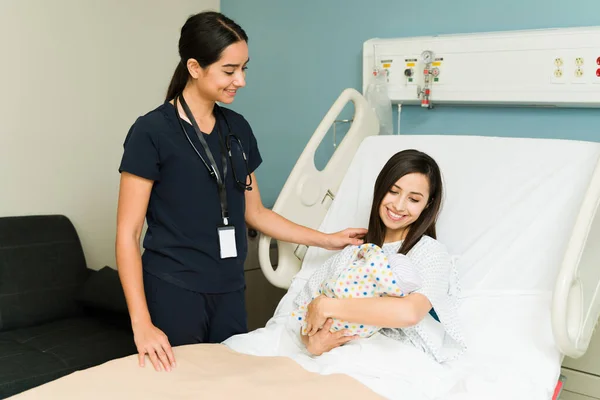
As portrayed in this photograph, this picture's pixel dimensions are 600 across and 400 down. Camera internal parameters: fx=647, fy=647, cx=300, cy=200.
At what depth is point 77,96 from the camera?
10.6ft

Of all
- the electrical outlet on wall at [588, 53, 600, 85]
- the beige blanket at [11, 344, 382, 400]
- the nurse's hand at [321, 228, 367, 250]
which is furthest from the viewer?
the electrical outlet on wall at [588, 53, 600, 85]

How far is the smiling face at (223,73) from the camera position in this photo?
187 cm

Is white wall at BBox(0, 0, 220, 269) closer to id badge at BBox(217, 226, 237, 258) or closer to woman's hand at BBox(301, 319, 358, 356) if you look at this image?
id badge at BBox(217, 226, 237, 258)

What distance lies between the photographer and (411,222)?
2.00 m

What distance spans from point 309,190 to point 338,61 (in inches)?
38.3

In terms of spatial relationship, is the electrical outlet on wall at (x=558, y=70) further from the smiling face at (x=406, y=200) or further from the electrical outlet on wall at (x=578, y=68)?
the smiling face at (x=406, y=200)

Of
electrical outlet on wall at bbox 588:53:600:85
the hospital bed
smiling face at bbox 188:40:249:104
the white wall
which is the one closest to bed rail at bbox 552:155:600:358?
the hospital bed

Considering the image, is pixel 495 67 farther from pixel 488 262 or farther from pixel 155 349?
pixel 155 349

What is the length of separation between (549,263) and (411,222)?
415 millimetres

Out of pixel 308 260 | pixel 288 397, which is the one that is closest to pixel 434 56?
pixel 308 260

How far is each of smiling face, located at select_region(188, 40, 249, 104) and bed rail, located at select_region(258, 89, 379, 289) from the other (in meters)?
0.55

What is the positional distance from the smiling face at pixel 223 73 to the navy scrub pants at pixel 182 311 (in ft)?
1.91

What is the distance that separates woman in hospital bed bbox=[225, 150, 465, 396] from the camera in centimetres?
167

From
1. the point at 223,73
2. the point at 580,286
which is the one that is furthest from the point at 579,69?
the point at 223,73
